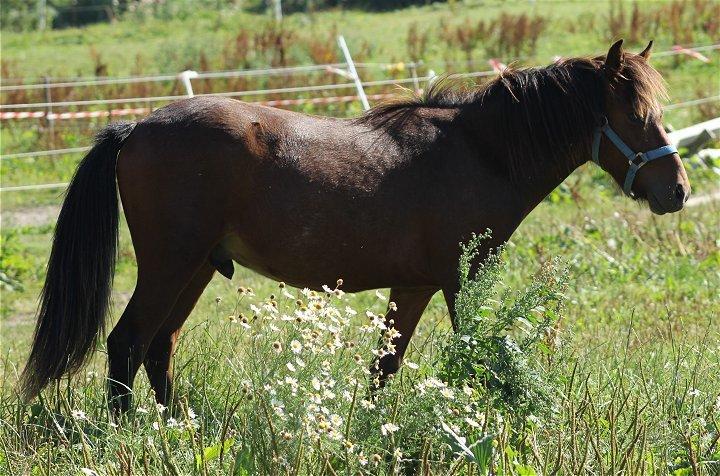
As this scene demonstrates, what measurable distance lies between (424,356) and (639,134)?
1.59 m

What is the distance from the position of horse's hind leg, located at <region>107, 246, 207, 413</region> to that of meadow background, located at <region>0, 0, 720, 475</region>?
17 cm

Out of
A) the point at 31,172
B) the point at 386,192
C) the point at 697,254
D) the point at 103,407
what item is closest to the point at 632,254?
the point at 697,254

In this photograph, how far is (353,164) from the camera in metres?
5.46

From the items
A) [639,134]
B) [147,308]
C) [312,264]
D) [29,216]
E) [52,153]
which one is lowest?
[29,216]

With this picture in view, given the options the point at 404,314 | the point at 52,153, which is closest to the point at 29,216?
the point at 52,153

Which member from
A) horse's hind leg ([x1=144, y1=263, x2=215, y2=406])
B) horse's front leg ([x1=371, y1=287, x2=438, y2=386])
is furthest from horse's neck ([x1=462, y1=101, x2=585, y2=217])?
horse's hind leg ([x1=144, y1=263, x2=215, y2=406])

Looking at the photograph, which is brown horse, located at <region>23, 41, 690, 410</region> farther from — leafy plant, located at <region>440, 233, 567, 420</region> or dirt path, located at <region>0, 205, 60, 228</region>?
dirt path, located at <region>0, 205, 60, 228</region>

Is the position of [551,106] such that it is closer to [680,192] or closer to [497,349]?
[680,192]

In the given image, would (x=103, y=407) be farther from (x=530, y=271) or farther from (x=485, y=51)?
(x=485, y=51)

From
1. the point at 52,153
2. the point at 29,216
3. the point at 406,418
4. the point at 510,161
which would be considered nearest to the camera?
the point at 406,418

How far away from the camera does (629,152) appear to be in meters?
5.46

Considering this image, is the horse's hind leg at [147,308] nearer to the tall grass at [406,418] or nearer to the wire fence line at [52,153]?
the tall grass at [406,418]

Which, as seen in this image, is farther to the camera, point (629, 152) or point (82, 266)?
point (629, 152)

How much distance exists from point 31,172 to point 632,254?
24.9ft
